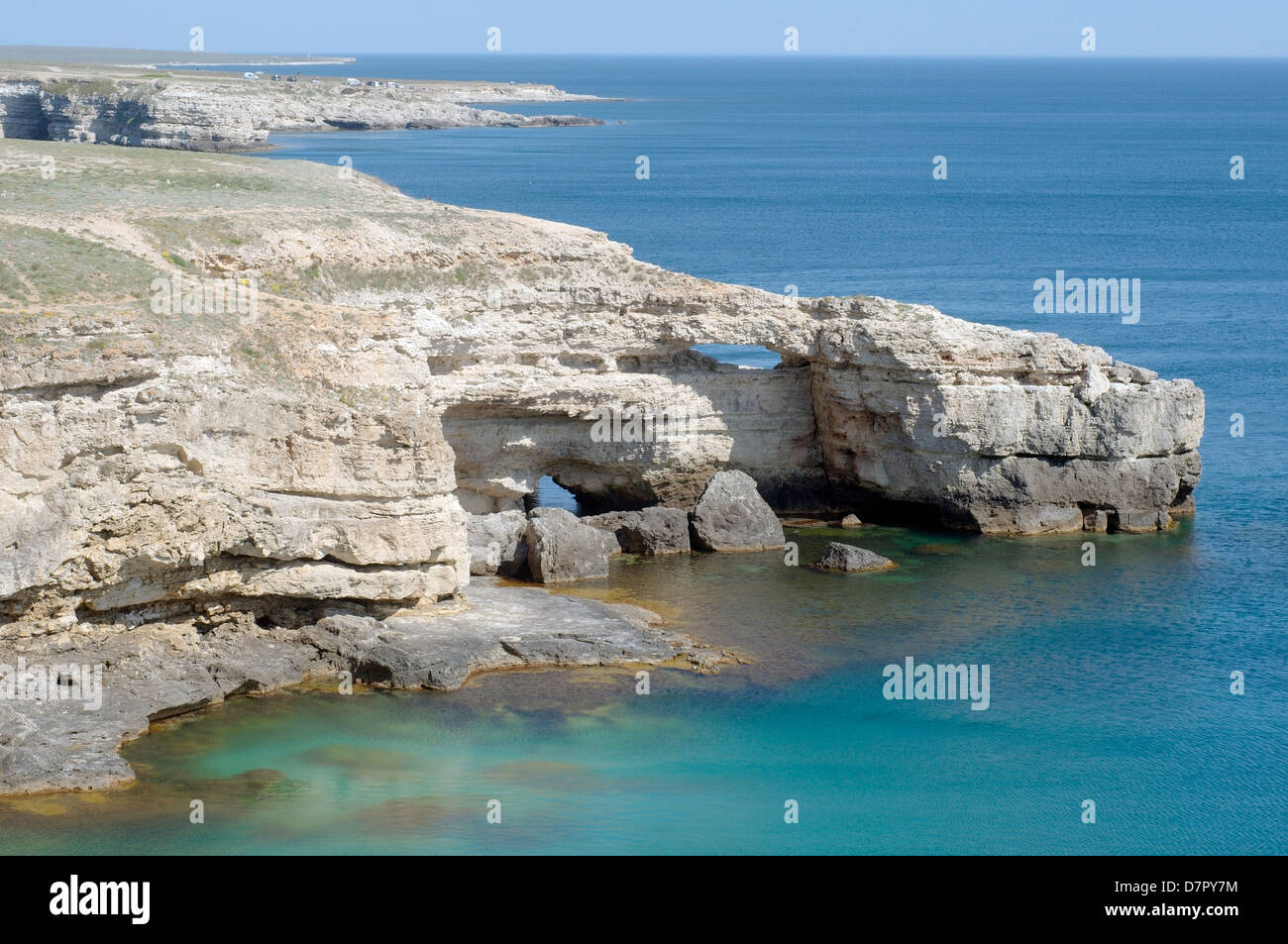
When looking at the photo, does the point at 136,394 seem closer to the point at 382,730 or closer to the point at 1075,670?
the point at 382,730

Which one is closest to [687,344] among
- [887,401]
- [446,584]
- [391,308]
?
[887,401]

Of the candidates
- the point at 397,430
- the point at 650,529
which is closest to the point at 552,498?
the point at 650,529

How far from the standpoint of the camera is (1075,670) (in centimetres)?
3312

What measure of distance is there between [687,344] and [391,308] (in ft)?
26.8

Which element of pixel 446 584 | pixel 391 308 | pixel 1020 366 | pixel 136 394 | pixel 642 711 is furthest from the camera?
pixel 1020 366

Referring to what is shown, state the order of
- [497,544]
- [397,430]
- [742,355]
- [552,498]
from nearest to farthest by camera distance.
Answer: [397,430]
[497,544]
[552,498]
[742,355]

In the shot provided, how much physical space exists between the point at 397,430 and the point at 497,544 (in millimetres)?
8159

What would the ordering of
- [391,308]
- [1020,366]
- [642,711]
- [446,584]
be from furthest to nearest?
1. [1020,366]
2. [391,308]
3. [446,584]
4. [642,711]

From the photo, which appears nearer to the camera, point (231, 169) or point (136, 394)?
point (136, 394)

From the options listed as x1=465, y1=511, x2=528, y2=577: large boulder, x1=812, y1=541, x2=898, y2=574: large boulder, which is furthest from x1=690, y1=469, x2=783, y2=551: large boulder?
x1=465, y1=511, x2=528, y2=577: large boulder

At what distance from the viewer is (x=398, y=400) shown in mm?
30719

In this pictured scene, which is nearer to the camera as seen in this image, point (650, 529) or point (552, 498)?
point (650, 529)

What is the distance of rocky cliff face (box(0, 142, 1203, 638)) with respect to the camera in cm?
2838

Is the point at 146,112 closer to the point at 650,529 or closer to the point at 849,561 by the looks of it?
the point at 650,529
